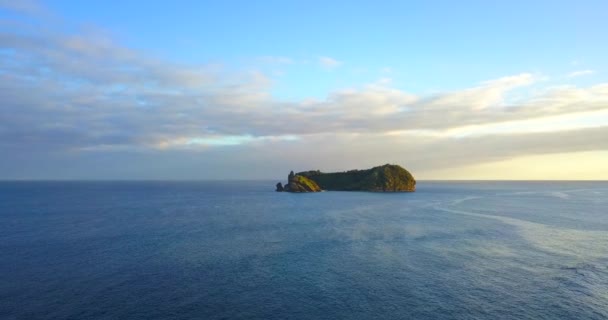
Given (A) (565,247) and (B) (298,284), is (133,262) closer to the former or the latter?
(B) (298,284)

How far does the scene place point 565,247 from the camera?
268 feet

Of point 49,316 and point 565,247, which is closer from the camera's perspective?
point 49,316

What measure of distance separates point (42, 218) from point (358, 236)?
4165 inches

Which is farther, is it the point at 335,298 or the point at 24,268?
the point at 24,268

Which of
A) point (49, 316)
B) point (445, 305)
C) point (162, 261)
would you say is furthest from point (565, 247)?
point (49, 316)

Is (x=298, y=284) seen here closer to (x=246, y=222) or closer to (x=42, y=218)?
(x=246, y=222)

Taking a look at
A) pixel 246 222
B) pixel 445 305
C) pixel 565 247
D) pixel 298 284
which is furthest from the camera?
pixel 246 222

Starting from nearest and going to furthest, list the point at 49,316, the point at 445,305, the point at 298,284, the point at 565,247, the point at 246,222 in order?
1. the point at 49,316
2. the point at 445,305
3. the point at 298,284
4. the point at 565,247
5. the point at 246,222

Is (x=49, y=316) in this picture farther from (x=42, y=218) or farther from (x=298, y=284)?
(x=42, y=218)

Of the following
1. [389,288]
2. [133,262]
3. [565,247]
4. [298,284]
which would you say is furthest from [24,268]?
[565,247]

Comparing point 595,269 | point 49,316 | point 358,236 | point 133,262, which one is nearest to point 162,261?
point 133,262

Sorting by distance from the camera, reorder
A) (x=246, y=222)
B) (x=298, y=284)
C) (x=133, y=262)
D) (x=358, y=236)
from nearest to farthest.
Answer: (x=298, y=284) → (x=133, y=262) → (x=358, y=236) → (x=246, y=222)

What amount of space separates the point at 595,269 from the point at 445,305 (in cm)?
3470

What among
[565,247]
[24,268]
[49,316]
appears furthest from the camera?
[565,247]
